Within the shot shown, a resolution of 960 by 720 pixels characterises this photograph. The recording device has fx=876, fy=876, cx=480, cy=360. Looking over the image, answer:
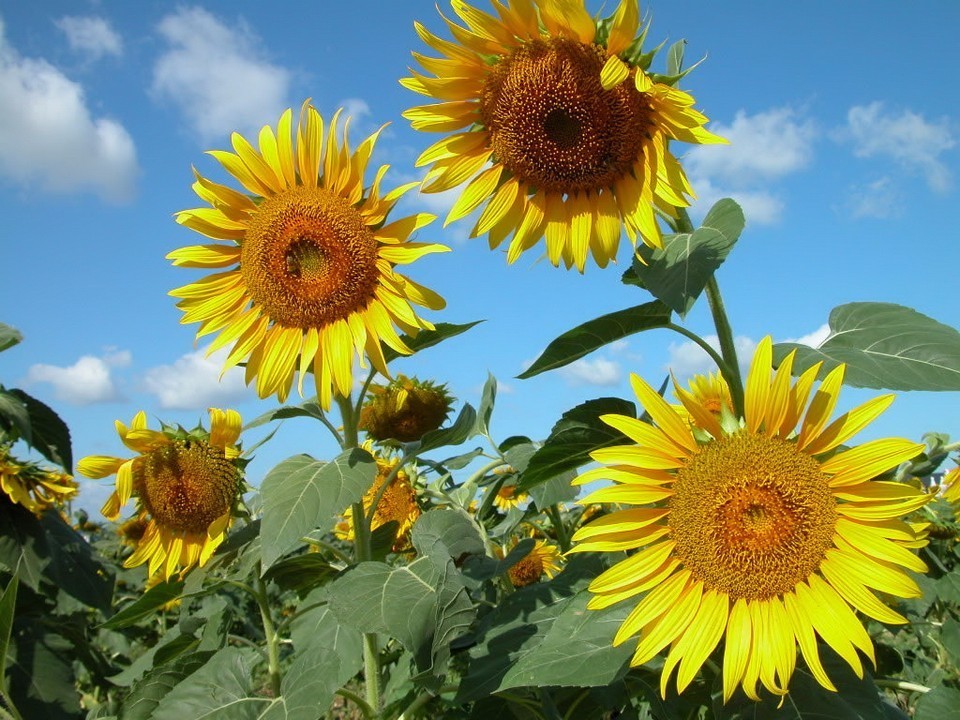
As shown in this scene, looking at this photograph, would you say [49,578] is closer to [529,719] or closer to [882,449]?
[529,719]

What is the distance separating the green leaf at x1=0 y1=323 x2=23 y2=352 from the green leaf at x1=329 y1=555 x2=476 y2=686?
1.81 meters

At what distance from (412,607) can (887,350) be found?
119 cm

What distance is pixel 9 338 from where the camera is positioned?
3164 mm

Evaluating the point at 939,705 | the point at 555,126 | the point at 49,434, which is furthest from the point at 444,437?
the point at 49,434

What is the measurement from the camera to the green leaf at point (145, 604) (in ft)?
8.92

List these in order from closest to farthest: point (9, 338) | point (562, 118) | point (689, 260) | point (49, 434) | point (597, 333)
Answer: point (689, 260), point (597, 333), point (562, 118), point (9, 338), point (49, 434)

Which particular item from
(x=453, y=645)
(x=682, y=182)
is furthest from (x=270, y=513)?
(x=682, y=182)

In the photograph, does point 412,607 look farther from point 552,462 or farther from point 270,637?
point 270,637

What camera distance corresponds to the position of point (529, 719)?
90.1 inches

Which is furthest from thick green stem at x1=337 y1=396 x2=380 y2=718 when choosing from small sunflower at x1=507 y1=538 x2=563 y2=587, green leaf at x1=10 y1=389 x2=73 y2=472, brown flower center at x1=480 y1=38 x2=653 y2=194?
small sunflower at x1=507 y1=538 x2=563 y2=587

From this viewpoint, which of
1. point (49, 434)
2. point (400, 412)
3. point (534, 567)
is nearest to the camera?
point (49, 434)

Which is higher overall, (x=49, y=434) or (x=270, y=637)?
(x=49, y=434)

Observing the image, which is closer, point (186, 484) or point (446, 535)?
point (446, 535)

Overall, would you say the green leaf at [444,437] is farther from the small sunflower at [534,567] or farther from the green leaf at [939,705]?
the small sunflower at [534,567]
